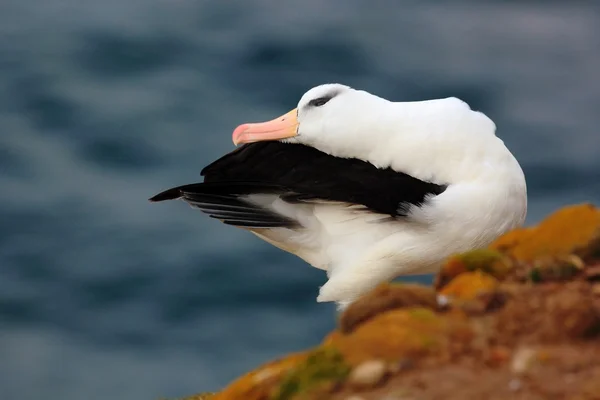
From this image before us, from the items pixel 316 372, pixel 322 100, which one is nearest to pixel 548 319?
pixel 316 372

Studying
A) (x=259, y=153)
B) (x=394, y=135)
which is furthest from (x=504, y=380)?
(x=259, y=153)

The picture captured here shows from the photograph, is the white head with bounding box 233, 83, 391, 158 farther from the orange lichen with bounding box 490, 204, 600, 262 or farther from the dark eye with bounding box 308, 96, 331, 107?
the orange lichen with bounding box 490, 204, 600, 262

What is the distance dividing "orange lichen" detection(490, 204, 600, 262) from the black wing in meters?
1.66

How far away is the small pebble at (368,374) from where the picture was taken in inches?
188

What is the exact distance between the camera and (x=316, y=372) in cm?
490

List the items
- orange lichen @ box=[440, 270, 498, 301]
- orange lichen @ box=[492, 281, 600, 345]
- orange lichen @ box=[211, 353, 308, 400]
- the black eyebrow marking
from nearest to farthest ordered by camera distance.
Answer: orange lichen @ box=[492, 281, 600, 345] < orange lichen @ box=[211, 353, 308, 400] < orange lichen @ box=[440, 270, 498, 301] < the black eyebrow marking

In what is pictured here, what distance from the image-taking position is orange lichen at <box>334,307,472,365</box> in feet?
16.0

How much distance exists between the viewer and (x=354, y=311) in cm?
535

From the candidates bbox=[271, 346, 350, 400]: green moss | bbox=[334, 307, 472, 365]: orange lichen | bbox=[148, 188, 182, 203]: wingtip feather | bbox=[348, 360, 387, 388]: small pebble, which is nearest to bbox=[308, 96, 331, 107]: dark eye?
bbox=[148, 188, 182, 203]: wingtip feather

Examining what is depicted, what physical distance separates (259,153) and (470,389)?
4044 mm

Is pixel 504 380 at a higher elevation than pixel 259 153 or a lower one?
lower

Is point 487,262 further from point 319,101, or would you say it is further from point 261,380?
point 319,101

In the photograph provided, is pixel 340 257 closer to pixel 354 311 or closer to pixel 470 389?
pixel 354 311

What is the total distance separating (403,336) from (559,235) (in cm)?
135
